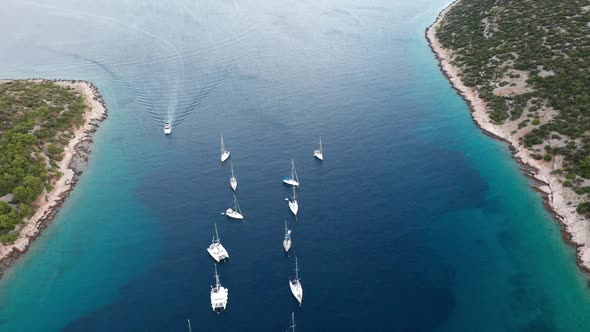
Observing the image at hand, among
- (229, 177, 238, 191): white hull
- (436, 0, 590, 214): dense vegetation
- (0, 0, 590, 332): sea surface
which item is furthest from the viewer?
(436, 0, 590, 214): dense vegetation

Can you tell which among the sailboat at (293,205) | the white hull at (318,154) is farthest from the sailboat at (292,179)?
the white hull at (318,154)

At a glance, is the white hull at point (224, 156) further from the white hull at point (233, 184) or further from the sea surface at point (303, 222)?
the white hull at point (233, 184)

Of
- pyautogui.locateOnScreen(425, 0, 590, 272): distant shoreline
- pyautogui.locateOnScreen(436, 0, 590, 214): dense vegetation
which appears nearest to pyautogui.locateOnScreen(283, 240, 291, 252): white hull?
pyautogui.locateOnScreen(425, 0, 590, 272): distant shoreline

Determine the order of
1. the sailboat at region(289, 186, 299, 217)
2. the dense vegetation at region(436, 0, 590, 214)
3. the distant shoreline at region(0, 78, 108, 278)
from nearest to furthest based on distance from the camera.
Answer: the distant shoreline at region(0, 78, 108, 278), the sailboat at region(289, 186, 299, 217), the dense vegetation at region(436, 0, 590, 214)

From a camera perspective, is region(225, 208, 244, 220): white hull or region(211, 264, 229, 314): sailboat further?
region(225, 208, 244, 220): white hull

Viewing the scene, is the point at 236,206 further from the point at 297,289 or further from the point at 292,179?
the point at 297,289

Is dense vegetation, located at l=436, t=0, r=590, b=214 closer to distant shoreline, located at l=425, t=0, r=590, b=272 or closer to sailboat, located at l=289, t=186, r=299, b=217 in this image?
distant shoreline, located at l=425, t=0, r=590, b=272

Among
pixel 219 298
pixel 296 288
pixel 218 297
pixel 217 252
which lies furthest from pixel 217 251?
pixel 296 288
